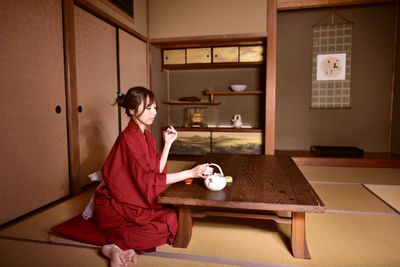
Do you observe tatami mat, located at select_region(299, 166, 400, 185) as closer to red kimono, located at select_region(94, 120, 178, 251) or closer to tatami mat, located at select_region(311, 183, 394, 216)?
tatami mat, located at select_region(311, 183, 394, 216)

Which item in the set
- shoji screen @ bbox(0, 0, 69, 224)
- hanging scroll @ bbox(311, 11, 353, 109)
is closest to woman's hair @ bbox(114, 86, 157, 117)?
shoji screen @ bbox(0, 0, 69, 224)

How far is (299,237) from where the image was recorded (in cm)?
158

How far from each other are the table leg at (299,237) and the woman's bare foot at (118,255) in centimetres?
90

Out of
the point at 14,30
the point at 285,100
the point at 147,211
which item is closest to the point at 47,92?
the point at 14,30

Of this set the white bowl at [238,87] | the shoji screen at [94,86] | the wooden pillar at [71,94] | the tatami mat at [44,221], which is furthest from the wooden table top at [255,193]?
the white bowl at [238,87]

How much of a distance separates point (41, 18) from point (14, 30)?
0.32m

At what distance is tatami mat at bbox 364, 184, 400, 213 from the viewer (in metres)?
2.43

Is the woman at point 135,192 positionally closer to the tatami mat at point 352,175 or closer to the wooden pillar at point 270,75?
the tatami mat at point 352,175

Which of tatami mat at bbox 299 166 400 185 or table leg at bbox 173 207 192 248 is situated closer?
table leg at bbox 173 207 192 248

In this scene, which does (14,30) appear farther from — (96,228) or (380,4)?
(380,4)

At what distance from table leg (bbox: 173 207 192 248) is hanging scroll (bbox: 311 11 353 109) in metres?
3.74

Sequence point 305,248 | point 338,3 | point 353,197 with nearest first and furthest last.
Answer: point 305,248 → point 353,197 → point 338,3

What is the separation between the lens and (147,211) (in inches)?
65.9

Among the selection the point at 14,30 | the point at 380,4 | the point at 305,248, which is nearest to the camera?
the point at 305,248
